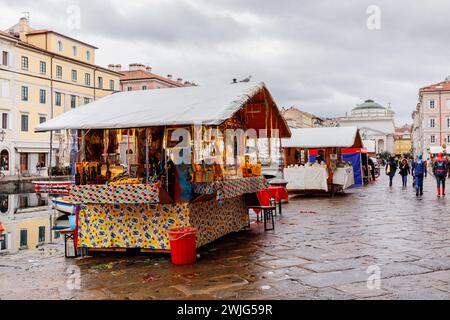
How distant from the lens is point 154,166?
27.6ft

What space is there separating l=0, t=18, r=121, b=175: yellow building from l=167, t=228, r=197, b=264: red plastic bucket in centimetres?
3138

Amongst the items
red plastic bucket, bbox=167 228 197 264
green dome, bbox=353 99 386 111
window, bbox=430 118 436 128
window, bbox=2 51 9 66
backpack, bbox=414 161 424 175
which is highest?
green dome, bbox=353 99 386 111

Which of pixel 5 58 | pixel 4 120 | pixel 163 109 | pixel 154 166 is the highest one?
pixel 5 58

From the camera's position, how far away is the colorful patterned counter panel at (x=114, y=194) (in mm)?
7484

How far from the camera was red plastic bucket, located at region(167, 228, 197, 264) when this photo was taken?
7.33 meters

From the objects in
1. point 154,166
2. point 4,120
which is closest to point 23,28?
point 4,120

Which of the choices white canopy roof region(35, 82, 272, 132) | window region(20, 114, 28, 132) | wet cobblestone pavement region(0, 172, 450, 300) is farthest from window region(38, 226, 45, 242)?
window region(20, 114, 28, 132)

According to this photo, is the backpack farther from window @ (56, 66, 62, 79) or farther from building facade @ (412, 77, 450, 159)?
building facade @ (412, 77, 450, 159)

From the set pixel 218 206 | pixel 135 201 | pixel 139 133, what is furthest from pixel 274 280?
pixel 139 133

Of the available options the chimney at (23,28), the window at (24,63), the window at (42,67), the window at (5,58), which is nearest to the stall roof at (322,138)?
the window at (5,58)

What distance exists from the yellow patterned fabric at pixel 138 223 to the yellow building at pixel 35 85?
2981 centimetres

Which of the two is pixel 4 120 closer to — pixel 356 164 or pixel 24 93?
pixel 24 93

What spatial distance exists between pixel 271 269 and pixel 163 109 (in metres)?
3.37

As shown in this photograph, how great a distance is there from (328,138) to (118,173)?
14153 mm
